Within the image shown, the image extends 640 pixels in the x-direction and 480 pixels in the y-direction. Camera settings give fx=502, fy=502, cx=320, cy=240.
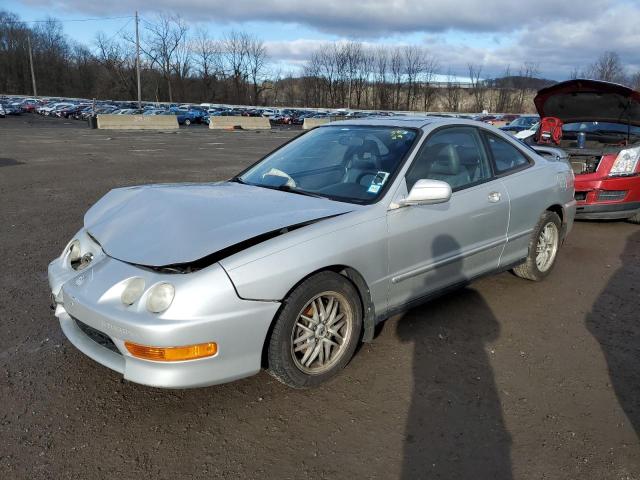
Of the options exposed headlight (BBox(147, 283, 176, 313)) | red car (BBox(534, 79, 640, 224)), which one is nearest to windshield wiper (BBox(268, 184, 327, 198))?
exposed headlight (BBox(147, 283, 176, 313))

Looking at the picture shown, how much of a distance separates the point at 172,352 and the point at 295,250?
2.61 ft

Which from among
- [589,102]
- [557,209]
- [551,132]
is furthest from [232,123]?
[557,209]

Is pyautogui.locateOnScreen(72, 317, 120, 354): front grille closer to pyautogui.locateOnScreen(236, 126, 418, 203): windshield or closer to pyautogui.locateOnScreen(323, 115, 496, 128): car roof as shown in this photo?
pyautogui.locateOnScreen(236, 126, 418, 203): windshield

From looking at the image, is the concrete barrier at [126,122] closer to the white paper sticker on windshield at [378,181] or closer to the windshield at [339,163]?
the windshield at [339,163]

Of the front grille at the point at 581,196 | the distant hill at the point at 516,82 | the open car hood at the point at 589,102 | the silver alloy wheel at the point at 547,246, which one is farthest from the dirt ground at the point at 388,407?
the distant hill at the point at 516,82

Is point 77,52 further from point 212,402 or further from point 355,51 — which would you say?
point 212,402

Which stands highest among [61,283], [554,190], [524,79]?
[524,79]

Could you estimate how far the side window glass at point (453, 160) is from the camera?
3.55m

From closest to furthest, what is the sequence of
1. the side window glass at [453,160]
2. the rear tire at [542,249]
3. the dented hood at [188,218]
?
the dented hood at [188,218] < the side window glass at [453,160] < the rear tire at [542,249]

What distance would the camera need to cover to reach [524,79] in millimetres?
89312

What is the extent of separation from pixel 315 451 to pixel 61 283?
1.74m

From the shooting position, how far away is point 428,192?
3121 millimetres

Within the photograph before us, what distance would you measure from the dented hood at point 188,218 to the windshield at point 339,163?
0.20 metres

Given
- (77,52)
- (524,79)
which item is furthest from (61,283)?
(77,52)
